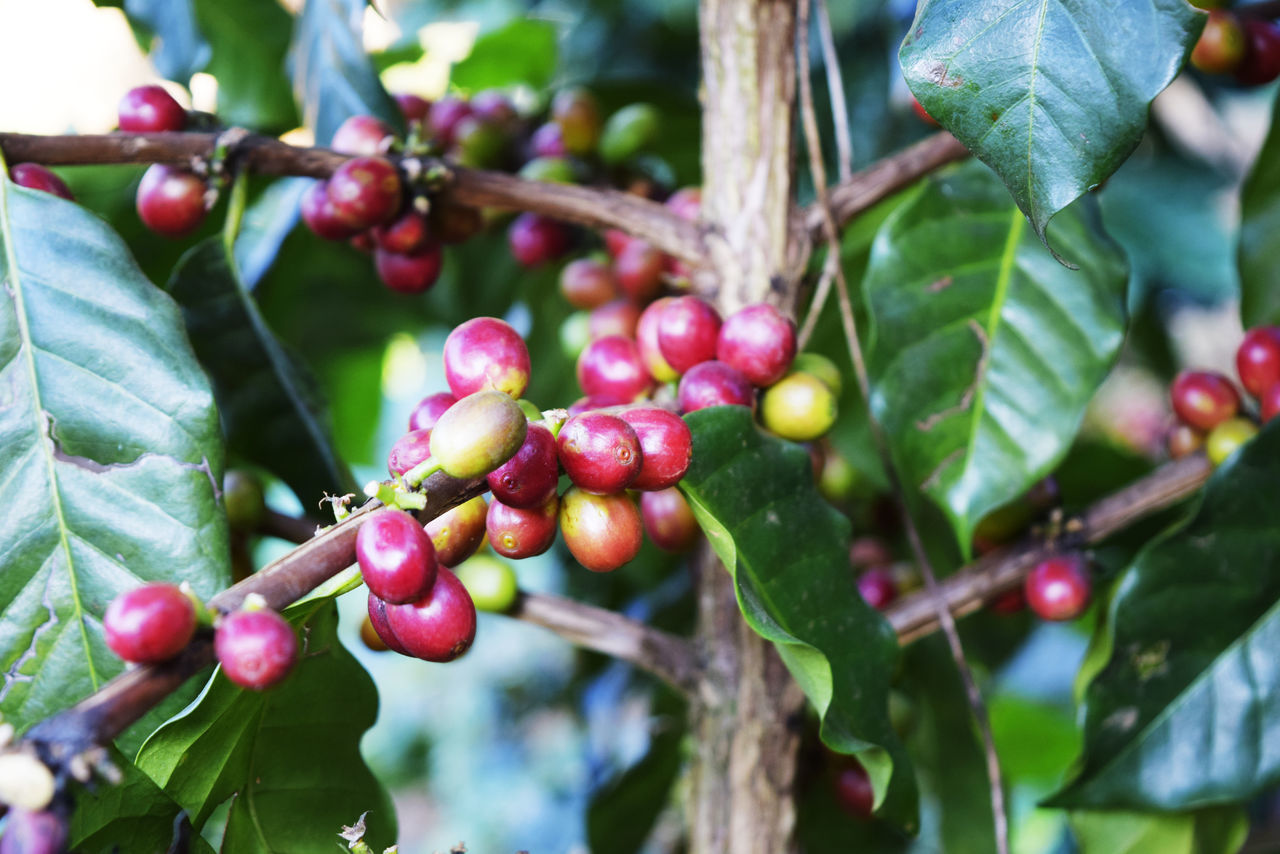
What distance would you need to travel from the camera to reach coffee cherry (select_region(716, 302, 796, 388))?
670 millimetres

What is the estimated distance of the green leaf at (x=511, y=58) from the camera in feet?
4.74

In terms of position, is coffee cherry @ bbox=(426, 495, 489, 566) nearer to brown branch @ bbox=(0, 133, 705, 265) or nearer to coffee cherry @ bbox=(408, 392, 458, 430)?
coffee cherry @ bbox=(408, 392, 458, 430)

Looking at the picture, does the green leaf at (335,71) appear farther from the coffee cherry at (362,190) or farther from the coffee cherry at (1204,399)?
the coffee cherry at (1204,399)

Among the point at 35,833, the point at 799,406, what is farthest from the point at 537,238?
the point at 35,833

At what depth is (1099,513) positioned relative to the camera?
2.76ft

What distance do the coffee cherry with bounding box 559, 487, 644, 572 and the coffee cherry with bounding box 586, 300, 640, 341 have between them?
416 mm

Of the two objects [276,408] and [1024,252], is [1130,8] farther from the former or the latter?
[276,408]

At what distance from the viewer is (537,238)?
1.02m

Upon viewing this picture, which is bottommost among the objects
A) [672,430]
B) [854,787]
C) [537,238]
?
[854,787]

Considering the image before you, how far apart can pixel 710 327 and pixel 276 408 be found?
359 mm

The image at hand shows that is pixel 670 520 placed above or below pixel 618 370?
below

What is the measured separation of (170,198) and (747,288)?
0.44m

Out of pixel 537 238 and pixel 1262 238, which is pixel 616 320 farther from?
pixel 1262 238

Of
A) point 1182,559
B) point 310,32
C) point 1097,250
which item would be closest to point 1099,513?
point 1182,559
